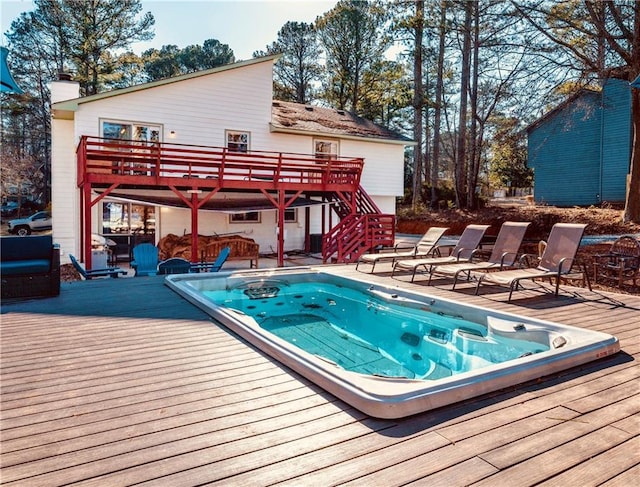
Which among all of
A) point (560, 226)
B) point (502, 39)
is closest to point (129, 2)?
point (502, 39)

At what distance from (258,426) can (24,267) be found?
16.2ft

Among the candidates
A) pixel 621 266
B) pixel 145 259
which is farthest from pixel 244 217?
pixel 621 266

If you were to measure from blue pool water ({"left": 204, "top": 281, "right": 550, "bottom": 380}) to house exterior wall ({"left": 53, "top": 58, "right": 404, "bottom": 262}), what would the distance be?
7293mm

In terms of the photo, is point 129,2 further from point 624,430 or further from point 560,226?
point 624,430

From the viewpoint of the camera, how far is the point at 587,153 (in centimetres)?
2016

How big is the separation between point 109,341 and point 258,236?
11.3 m

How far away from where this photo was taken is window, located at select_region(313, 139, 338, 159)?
15.9 m

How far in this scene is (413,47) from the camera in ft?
73.3

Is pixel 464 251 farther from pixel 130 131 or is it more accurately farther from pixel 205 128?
pixel 130 131

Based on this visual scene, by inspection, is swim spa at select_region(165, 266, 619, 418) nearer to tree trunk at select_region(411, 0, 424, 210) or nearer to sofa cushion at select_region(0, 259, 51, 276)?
sofa cushion at select_region(0, 259, 51, 276)

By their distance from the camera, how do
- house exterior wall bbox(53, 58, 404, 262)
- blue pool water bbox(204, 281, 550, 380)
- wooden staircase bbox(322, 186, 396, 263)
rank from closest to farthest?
blue pool water bbox(204, 281, 550, 380)
wooden staircase bbox(322, 186, 396, 263)
house exterior wall bbox(53, 58, 404, 262)

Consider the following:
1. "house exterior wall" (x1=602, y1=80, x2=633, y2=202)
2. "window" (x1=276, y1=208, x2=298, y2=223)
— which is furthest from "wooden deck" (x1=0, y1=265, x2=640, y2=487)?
"house exterior wall" (x1=602, y1=80, x2=633, y2=202)

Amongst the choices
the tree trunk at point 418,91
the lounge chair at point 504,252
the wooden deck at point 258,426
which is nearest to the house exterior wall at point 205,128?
the tree trunk at point 418,91

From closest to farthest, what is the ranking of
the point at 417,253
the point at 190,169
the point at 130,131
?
the point at 417,253 < the point at 190,169 < the point at 130,131
